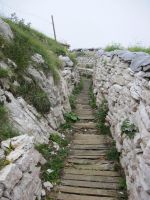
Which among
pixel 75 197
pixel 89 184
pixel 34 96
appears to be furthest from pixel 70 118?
pixel 75 197

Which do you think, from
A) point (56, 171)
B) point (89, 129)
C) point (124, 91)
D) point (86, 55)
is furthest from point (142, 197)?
point (86, 55)

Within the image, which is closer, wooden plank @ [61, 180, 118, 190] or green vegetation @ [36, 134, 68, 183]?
wooden plank @ [61, 180, 118, 190]

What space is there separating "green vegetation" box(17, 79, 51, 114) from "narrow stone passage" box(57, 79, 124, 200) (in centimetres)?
→ 144

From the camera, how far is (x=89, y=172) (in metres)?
6.34

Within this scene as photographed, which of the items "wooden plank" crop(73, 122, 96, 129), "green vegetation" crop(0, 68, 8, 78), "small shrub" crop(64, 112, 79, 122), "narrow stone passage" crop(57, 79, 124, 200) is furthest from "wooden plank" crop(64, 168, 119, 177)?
"small shrub" crop(64, 112, 79, 122)

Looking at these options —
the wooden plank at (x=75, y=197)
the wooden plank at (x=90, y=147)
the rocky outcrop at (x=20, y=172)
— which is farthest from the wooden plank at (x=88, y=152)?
the rocky outcrop at (x=20, y=172)

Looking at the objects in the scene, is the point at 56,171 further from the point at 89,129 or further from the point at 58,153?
the point at 89,129

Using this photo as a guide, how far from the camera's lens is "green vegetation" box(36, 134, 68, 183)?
595cm

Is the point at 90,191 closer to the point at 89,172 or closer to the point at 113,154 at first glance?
the point at 89,172

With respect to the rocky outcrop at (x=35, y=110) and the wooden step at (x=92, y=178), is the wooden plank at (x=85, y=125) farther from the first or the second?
the wooden step at (x=92, y=178)

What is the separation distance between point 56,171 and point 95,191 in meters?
1.09

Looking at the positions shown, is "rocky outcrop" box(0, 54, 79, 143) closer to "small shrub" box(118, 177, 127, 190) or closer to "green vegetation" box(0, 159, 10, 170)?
"green vegetation" box(0, 159, 10, 170)

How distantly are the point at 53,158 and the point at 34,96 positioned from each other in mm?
1999

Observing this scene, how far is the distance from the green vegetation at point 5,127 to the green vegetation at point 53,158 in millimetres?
988
